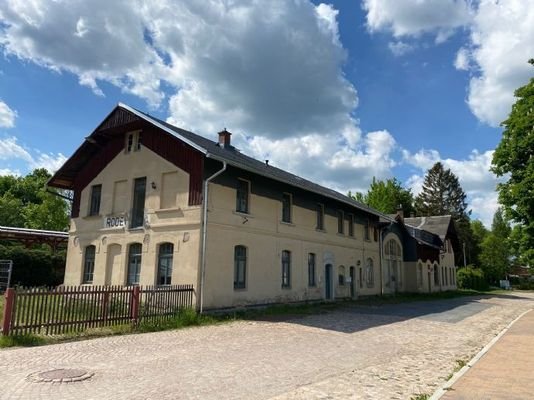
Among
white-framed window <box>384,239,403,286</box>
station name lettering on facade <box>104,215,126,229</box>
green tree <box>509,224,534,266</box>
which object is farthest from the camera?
white-framed window <box>384,239,403,286</box>

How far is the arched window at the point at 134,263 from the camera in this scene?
1855 centimetres

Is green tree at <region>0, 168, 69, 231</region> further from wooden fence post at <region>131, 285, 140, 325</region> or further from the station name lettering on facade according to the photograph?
wooden fence post at <region>131, 285, 140, 325</region>

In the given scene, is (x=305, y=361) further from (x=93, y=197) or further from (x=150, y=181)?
(x=93, y=197)

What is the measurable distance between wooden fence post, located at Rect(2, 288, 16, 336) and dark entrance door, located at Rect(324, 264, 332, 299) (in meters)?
17.0

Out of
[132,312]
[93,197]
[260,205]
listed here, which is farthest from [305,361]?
[93,197]

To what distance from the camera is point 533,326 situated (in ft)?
52.7

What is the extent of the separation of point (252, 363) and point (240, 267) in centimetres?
985

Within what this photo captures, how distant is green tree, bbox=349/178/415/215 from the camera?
65.2 meters

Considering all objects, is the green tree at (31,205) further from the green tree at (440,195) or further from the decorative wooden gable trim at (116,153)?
the green tree at (440,195)

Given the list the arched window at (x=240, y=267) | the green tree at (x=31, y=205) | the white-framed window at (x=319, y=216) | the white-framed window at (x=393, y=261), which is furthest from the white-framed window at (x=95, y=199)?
the white-framed window at (x=393, y=261)

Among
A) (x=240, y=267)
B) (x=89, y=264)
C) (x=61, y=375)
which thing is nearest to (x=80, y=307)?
(x=61, y=375)

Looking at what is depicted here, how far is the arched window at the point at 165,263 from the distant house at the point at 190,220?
40 mm

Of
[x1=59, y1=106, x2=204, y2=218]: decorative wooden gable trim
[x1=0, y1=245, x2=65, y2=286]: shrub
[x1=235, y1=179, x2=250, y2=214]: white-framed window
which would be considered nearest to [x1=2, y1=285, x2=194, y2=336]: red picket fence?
[x1=59, y1=106, x2=204, y2=218]: decorative wooden gable trim

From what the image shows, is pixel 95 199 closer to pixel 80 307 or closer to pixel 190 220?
pixel 190 220
